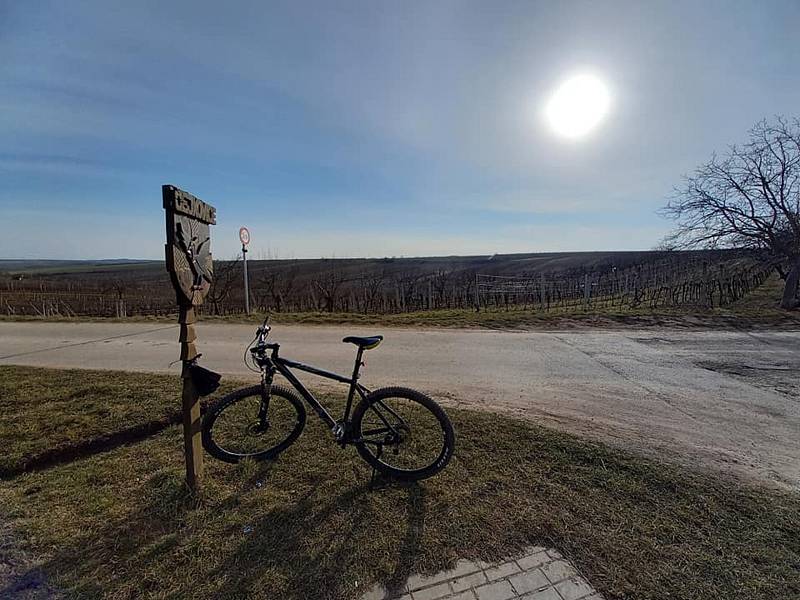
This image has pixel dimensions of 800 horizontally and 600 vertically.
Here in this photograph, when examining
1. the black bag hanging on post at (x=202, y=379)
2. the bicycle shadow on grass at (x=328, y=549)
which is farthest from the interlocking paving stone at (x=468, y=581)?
the black bag hanging on post at (x=202, y=379)

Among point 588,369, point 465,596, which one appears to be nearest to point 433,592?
point 465,596

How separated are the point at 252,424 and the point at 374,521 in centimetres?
132

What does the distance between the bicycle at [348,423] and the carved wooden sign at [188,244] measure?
543mm

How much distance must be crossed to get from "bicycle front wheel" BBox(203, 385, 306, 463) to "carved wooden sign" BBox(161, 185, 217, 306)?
2.88 ft

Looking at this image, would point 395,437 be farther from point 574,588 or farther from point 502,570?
point 574,588

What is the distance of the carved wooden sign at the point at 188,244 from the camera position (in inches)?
85.6

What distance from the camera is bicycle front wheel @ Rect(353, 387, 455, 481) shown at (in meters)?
2.65

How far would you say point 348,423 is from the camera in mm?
2756

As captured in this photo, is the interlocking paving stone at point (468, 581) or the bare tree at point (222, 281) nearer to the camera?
the interlocking paving stone at point (468, 581)

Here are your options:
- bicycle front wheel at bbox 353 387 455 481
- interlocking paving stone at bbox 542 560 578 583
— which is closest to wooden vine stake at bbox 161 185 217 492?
bicycle front wheel at bbox 353 387 455 481

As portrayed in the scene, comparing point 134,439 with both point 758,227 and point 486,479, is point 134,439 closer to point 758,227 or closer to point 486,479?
point 486,479

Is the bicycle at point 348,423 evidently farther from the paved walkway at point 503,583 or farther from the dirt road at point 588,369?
the dirt road at point 588,369

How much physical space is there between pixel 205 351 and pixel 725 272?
19.1 m

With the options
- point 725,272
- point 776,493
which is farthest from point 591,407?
point 725,272
